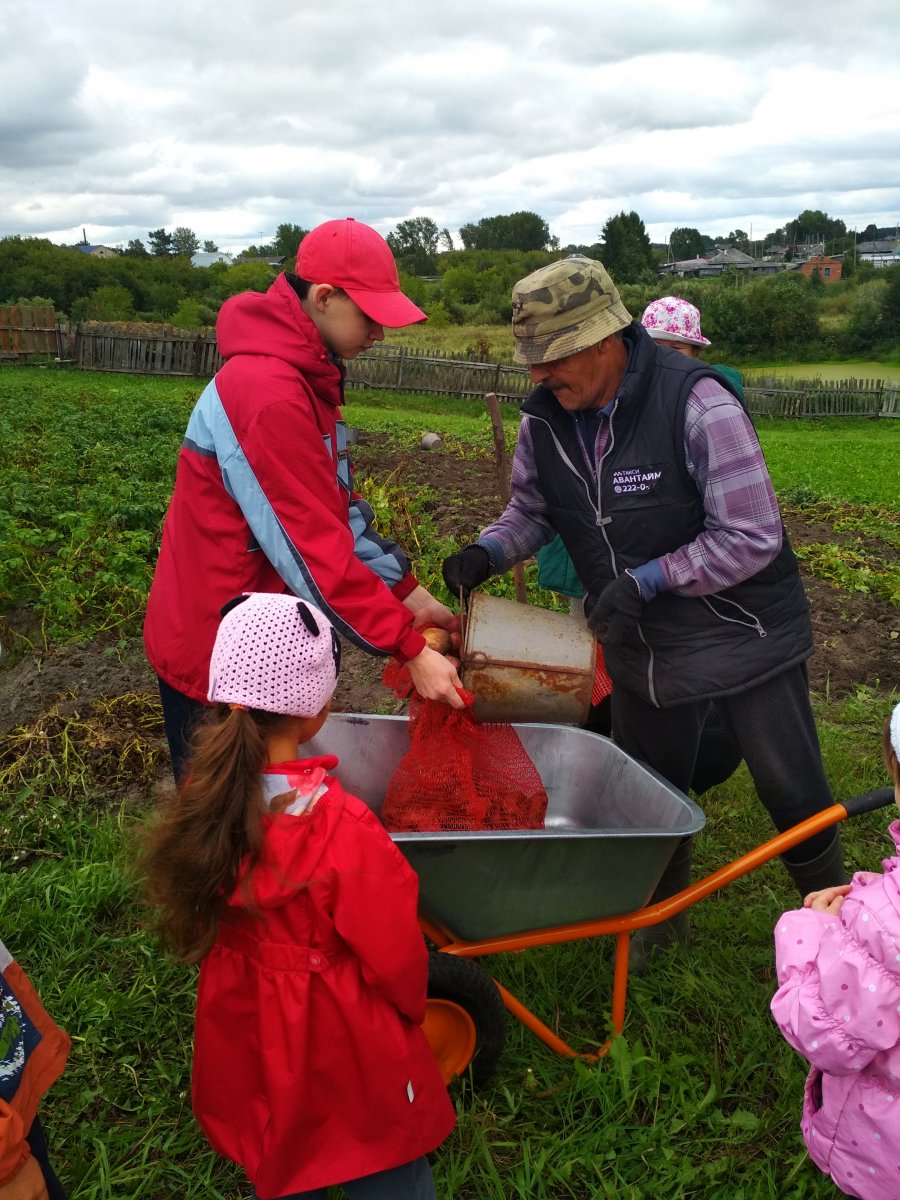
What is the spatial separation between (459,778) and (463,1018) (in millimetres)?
560

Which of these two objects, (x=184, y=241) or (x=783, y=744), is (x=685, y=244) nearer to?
(x=184, y=241)

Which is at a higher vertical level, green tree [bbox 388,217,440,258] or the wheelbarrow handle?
green tree [bbox 388,217,440,258]

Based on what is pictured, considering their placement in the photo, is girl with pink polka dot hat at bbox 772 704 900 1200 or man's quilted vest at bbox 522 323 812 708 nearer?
girl with pink polka dot hat at bbox 772 704 900 1200

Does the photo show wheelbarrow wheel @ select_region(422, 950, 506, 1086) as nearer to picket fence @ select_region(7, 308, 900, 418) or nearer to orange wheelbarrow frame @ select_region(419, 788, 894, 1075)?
orange wheelbarrow frame @ select_region(419, 788, 894, 1075)

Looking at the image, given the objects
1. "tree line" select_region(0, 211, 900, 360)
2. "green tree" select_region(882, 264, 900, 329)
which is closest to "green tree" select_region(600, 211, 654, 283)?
"tree line" select_region(0, 211, 900, 360)

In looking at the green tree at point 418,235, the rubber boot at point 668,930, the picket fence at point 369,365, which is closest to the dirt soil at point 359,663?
the rubber boot at point 668,930

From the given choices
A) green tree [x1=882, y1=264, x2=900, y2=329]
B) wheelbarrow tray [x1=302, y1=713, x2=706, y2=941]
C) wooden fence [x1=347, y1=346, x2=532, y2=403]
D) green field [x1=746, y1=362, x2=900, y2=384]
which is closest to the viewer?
wheelbarrow tray [x1=302, y1=713, x2=706, y2=941]

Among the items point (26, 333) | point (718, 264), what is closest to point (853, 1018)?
point (26, 333)

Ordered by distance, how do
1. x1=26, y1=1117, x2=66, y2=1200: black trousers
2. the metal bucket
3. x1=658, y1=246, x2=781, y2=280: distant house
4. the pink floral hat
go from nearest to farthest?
x1=26, y1=1117, x2=66, y2=1200: black trousers < the metal bucket < the pink floral hat < x1=658, y1=246, x2=781, y2=280: distant house

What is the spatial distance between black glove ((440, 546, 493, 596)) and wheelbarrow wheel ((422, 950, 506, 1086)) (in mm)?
952

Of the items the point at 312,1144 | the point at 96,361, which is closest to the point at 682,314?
the point at 312,1144

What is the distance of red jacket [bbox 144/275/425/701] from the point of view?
2.15m

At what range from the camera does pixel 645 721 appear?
2723 millimetres

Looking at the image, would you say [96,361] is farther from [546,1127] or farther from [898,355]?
[898,355]
